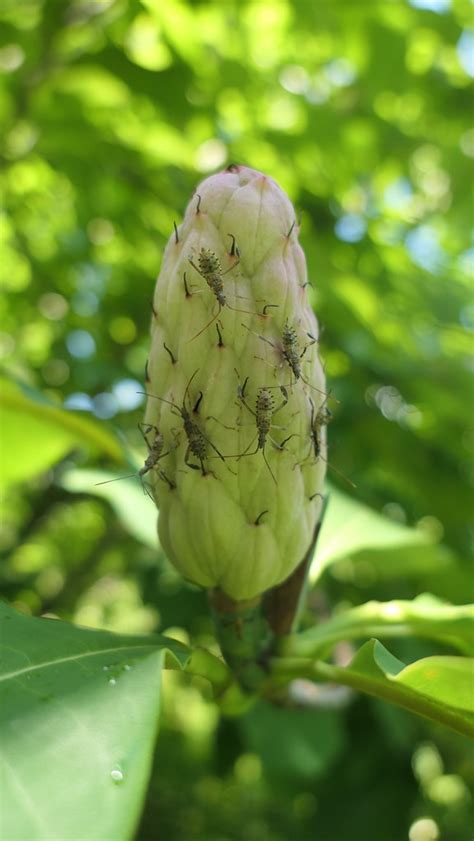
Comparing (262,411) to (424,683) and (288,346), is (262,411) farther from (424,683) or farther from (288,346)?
(424,683)

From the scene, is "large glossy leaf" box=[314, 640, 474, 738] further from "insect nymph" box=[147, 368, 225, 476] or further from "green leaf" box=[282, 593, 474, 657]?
"insect nymph" box=[147, 368, 225, 476]

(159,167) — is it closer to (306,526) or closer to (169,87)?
(169,87)

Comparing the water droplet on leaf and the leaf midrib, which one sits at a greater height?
the water droplet on leaf

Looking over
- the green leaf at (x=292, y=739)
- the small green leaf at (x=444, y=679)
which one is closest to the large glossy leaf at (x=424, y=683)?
the small green leaf at (x=444, y=679)

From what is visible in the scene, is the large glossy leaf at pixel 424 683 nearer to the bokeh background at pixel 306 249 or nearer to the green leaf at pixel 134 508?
the green leaf at pixel 134 508

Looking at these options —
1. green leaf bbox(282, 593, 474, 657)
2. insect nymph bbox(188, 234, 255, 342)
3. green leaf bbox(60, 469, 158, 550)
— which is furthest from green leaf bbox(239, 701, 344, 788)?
insect nymph bbox(188, 234, 255, 342)

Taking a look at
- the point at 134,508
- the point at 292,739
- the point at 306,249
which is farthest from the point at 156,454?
the point at 292,739
